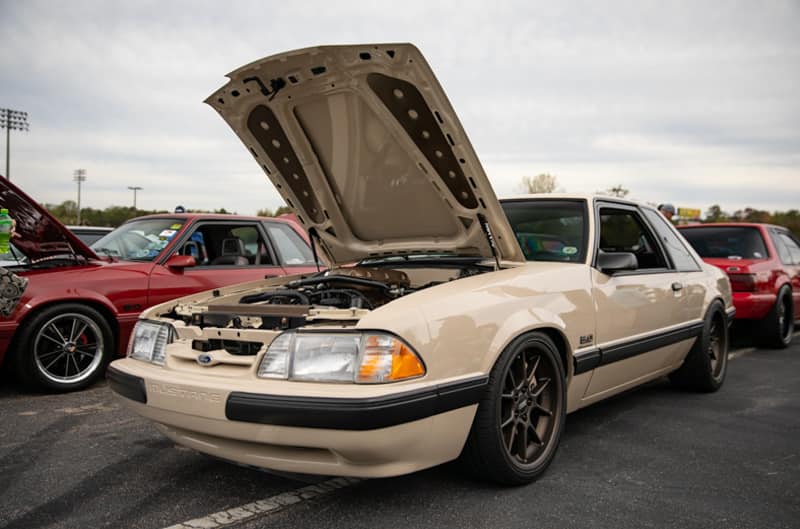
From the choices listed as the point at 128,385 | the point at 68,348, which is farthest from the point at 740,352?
the point at 68,348

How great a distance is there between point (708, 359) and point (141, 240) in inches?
188

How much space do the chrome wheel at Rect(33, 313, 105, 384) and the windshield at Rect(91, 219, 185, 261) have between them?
32.3 inches

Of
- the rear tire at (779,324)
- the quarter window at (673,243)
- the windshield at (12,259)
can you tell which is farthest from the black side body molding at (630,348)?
the windshield at (12,259)

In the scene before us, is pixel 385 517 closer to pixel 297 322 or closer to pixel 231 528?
pixel 231 528

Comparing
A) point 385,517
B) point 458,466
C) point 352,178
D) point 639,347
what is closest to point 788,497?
point 639,347

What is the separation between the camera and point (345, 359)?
7.97 ft

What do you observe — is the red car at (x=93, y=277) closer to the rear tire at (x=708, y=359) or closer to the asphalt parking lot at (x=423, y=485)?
the asphalt parking lot at (x=423, y=485)

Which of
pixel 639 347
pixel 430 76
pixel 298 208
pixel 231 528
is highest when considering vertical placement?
pixel 430 76

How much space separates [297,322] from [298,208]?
153cm

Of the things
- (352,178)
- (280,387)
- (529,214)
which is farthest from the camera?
(529,214)

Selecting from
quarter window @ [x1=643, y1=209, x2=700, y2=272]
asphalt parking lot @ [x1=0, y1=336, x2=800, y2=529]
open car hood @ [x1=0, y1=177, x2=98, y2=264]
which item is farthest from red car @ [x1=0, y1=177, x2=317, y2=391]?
quarter window @ [x1=643, y1=209, x2=700, y2=272]

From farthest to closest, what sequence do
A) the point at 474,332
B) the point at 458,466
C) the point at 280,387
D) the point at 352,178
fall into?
the point at 352,178, the point at 458,466, the point at 474,332, the point at 280,387

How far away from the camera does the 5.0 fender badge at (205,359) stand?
8.63 ft

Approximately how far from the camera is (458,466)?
287cm
